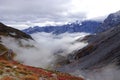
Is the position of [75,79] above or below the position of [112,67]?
below

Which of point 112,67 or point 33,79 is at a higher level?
point 112,67

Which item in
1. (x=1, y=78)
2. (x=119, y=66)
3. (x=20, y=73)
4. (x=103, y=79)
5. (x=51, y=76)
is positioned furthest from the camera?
(x=119, y=66)

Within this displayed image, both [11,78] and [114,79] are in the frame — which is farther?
[114,79]

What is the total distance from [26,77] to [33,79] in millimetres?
984

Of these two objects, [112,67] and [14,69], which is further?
[112,67]

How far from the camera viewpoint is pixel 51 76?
36156 mm

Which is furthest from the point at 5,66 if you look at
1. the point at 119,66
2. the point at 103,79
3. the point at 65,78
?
the point at 119,66

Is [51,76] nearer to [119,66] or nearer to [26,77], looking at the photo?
[26,77]

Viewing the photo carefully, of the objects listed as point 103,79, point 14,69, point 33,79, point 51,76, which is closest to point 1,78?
point 33,79

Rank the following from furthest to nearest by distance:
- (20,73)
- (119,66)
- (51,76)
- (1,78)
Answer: (119,66) → (51,76) → (20,73) → (1,78)

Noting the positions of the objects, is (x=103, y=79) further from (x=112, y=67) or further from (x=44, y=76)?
(x=44, y=76)

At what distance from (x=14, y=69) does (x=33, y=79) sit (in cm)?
598

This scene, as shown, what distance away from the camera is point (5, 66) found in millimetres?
37031

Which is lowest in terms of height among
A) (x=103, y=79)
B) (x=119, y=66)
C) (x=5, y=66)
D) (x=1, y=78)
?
(x=1, y=78)
